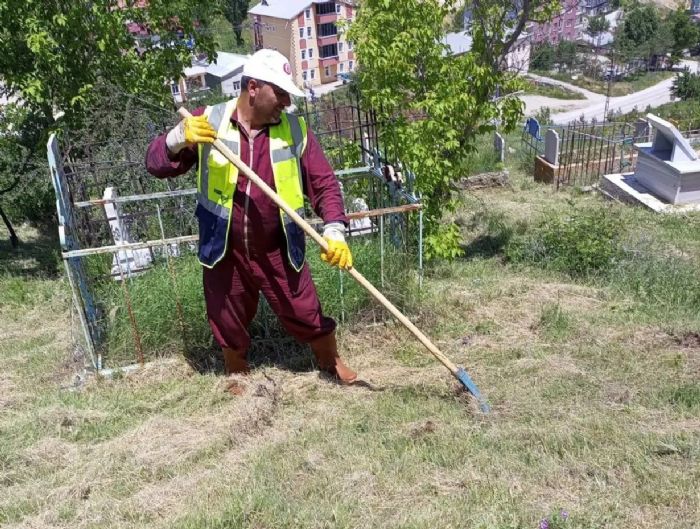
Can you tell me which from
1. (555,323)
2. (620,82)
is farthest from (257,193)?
(620,82)

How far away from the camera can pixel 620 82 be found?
59.2 metres

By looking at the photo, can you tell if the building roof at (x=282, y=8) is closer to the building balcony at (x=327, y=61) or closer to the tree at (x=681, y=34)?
the building balcony at (x=327, y=61)

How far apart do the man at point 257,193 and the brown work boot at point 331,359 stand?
0.64 feet

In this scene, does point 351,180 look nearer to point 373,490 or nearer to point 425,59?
point 425,59

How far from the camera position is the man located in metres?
3.40

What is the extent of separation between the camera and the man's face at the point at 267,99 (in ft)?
11.0

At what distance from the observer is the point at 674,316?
4.79 m

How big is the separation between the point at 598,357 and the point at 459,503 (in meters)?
1.77

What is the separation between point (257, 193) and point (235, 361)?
124cm

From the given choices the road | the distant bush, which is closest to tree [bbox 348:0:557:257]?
the distant bush

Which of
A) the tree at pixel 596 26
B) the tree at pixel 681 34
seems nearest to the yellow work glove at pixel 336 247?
the tree at pixel 681 34

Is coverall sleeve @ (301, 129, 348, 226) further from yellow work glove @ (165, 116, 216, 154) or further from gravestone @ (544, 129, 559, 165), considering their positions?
gravestone @ (544, 129, 559, 165)

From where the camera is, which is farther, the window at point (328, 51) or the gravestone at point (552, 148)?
the window at point (328, 51)

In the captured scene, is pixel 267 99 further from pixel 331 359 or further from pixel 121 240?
pixel 121 240
